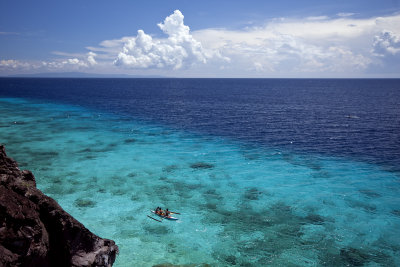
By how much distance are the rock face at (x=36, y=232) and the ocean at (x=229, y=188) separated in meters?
9.77

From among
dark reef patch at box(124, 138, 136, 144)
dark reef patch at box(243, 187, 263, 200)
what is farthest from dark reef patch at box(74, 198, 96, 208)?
dark reef patch at box(124, 138, 136, 144)

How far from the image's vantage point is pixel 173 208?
1340 inches

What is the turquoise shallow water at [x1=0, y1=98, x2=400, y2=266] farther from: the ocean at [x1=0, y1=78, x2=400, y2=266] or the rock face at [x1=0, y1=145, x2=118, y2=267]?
the rock face at [x1=0, y1=145, x2=118, y2=267]

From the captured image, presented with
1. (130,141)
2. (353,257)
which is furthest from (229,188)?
(130,141)

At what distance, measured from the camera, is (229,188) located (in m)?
39.7

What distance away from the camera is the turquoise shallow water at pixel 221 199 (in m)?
26.1

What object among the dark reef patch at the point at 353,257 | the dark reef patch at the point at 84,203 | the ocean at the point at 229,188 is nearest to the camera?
the dark reef patch at the point at 353,257

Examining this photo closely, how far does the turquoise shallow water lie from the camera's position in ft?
85.7

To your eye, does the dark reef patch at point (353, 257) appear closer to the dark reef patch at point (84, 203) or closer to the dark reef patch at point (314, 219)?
the dark reef patch at point (314, 219)

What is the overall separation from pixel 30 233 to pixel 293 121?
85990mm

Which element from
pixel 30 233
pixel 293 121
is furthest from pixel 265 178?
pixel 293 121

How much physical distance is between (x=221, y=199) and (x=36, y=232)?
86.1ft

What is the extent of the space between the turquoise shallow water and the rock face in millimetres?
9878

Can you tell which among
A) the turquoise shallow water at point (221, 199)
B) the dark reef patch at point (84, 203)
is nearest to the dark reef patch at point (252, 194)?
the turquoise shallow water at point (221, 199)
